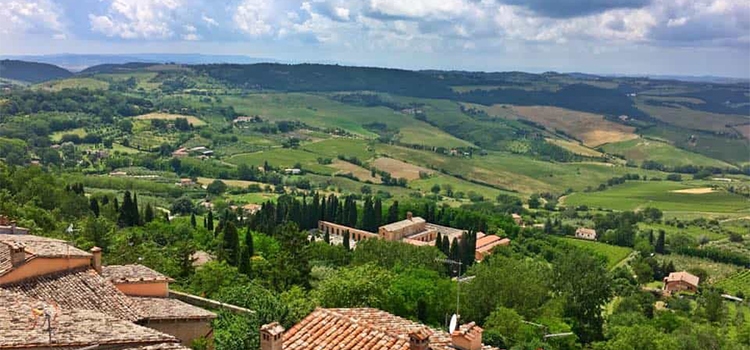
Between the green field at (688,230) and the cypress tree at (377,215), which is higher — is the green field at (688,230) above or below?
below

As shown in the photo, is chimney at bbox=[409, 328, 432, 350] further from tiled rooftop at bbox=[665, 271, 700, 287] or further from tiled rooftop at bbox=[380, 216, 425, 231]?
tiled rooftop at bbox=[665, 271, 700, 287]

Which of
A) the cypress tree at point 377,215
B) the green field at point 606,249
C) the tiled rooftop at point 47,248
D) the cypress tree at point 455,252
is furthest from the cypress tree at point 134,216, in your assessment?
the green field at point 606,249

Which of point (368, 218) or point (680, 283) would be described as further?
point (368, 218)

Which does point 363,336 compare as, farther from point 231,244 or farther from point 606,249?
point 606,249

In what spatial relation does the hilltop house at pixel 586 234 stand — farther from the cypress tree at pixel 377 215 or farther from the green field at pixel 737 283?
the cypress tree at pixel 377 215

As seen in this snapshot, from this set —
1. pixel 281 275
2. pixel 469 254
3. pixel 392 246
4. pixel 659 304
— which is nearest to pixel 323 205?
pixel 469 254

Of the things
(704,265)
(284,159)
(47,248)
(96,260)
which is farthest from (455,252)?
(284,159)

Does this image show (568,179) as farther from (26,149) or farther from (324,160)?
(26,149)

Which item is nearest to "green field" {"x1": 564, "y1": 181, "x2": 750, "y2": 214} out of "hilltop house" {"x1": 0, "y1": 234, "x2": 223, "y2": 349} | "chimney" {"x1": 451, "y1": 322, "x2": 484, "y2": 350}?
"hilltop house" {"x1": 0, "y1": 234, "x2": 223, "y2": 349}
